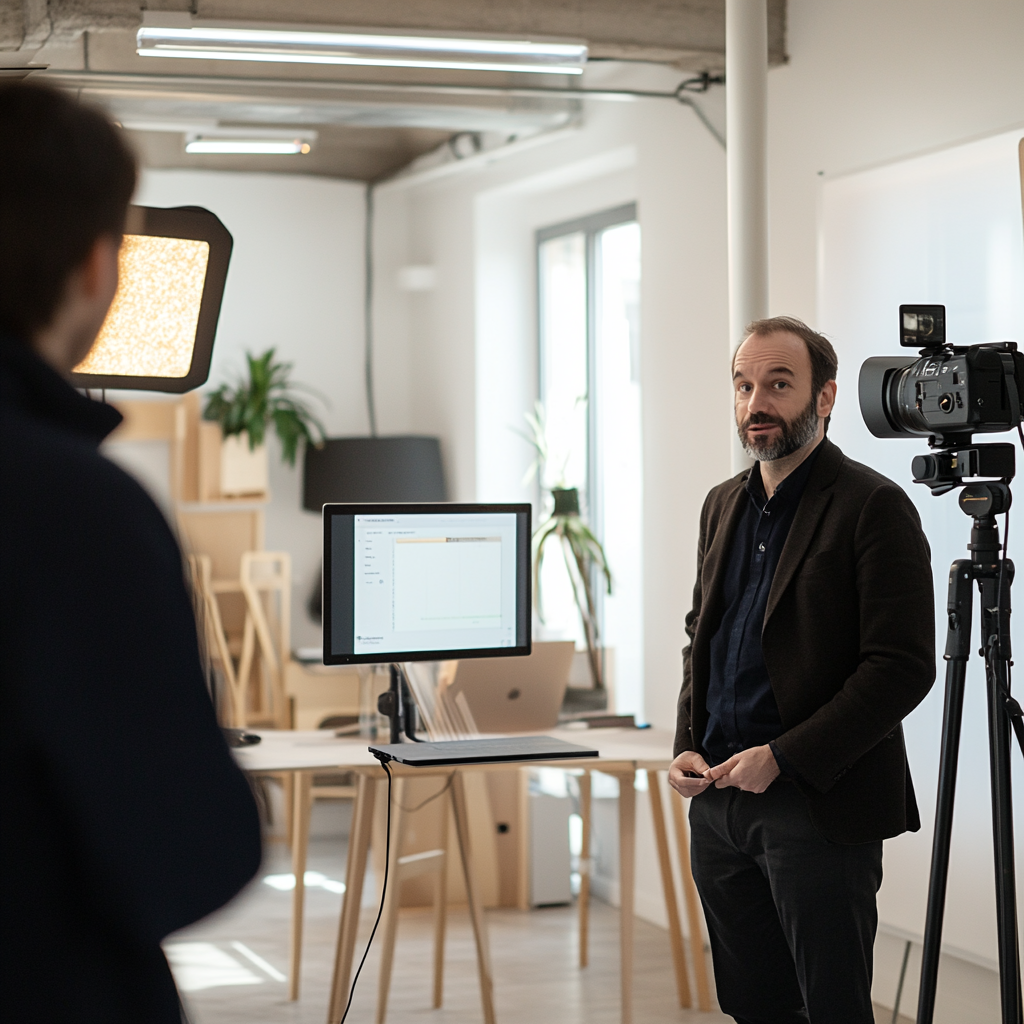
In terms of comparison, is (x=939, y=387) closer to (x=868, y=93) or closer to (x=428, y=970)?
(x=868, y=93)

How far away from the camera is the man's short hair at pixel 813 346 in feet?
8.62

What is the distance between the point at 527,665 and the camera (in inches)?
138

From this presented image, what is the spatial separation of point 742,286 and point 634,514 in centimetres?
209

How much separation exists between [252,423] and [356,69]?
202cm

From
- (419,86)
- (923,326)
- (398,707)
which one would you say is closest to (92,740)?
(923,326)

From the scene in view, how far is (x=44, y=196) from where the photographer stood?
1.00 metres

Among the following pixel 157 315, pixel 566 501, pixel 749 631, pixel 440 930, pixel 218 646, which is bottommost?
pixel 440 930

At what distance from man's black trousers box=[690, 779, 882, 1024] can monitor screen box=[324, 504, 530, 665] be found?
859 millimetres

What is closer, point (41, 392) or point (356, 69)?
point (41, 392)

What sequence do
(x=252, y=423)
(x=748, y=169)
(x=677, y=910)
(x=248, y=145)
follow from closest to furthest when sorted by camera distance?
(x=748, y=169) < (x=677, y=910) < (x=248, y=145) < (x=252, y=423)

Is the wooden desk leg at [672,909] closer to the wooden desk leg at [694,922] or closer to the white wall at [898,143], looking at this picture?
the wooden desk leg at [694,922]

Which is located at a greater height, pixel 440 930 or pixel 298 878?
pixel 298 878

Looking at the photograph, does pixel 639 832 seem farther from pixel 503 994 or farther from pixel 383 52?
pixel 383 52

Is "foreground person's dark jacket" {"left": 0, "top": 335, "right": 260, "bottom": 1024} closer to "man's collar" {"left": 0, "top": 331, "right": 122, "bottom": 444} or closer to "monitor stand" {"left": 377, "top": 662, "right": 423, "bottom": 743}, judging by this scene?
"man's collar" {"left": 0, "top": 331, "right": 122, "bottom": 444}
